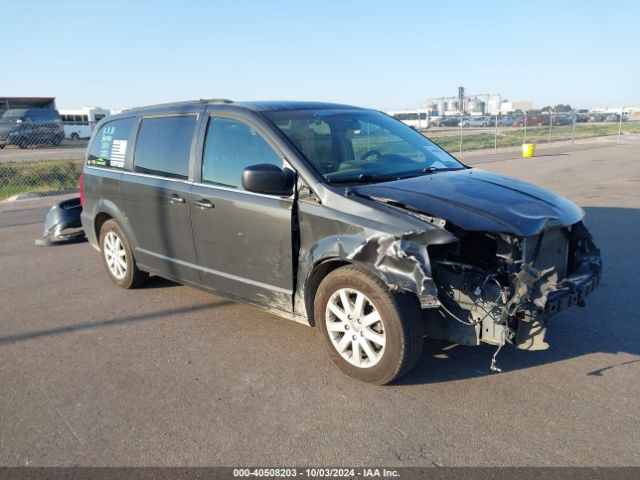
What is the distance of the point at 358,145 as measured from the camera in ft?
15.8

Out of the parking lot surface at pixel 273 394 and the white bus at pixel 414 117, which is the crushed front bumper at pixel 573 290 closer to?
the parking lot surface at pixel 273 394

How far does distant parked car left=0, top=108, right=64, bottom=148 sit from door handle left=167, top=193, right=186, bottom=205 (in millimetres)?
29001

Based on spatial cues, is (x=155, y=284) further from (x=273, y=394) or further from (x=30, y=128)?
(x=30, y=128)

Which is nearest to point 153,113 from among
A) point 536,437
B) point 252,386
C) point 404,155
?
point 404,155

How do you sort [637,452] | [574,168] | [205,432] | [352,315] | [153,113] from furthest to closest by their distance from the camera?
1. [574,168]
2. [153,113]
3. [352,315]
4. [205,432]
5. [637,452]

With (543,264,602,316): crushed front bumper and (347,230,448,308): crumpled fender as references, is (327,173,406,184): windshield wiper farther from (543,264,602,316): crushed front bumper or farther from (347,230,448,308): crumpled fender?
(543,264,602,316): crushed front bumper

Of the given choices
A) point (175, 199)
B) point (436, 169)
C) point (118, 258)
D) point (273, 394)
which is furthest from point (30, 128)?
point (273, 394)

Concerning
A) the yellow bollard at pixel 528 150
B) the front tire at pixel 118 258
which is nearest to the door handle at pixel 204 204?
the front tire at pixel 118 258

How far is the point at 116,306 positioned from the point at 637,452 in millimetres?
4460

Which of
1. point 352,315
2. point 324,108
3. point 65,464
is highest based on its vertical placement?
point 324,108

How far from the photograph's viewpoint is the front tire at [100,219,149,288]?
577 cm

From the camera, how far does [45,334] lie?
484 cm

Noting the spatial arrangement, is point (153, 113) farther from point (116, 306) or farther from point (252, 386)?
point (252, 386)

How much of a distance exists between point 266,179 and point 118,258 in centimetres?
278
